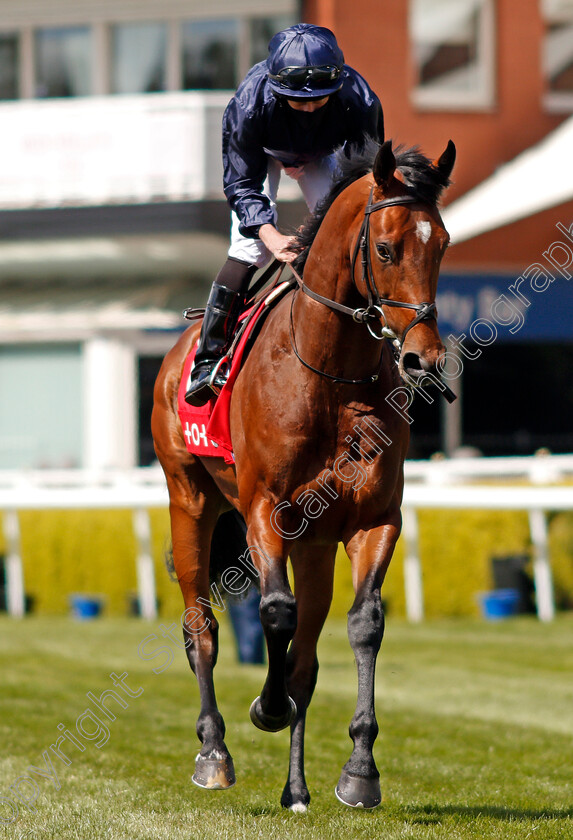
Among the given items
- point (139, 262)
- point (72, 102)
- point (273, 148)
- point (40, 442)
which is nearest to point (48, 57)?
point (72, 102)

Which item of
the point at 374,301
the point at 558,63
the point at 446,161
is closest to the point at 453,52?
the point at 558,63

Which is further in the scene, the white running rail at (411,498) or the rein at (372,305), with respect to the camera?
the white running rail at (411,498)

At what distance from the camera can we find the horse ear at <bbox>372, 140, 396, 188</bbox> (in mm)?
3693

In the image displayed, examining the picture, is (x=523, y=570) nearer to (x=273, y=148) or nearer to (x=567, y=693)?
(x=567, y=693)

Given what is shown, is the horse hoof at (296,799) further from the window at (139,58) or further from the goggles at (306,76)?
the window at (139,58)

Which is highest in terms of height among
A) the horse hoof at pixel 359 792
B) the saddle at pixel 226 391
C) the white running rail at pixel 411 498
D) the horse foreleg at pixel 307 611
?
the saddle at pixel 226 391

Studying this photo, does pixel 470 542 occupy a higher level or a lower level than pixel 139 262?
lower

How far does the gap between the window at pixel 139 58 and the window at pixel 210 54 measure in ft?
1.08

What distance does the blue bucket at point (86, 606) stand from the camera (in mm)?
11289

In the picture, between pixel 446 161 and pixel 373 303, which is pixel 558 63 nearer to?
pixel 446 161

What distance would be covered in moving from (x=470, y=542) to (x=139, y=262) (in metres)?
6.04

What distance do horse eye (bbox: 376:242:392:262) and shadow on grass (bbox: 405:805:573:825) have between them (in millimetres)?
1968

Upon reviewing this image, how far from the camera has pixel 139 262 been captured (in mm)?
14578

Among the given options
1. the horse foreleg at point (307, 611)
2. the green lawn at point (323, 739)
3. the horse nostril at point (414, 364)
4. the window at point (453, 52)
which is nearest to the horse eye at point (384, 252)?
the horse nostril at point (414, 364)
